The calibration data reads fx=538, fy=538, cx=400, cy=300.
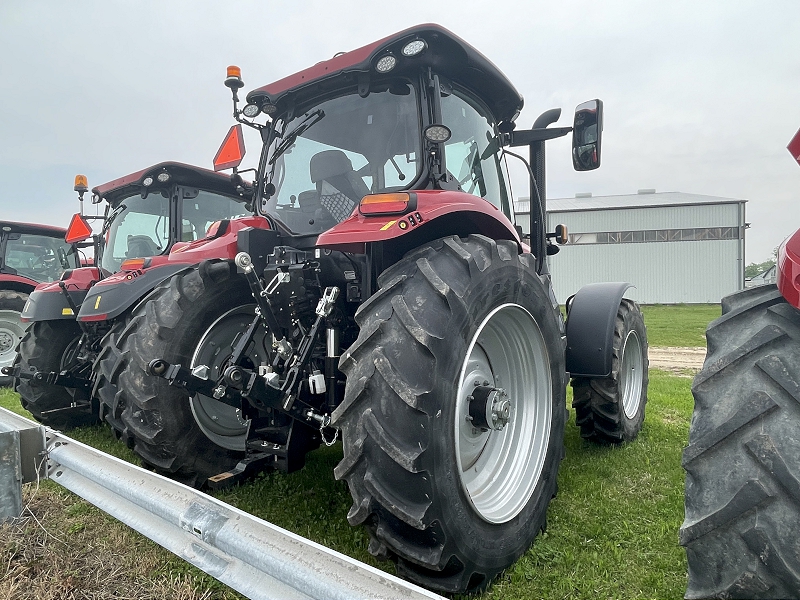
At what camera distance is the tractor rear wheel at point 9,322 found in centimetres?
811

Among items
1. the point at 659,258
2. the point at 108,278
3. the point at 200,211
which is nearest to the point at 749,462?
the point at 108,278

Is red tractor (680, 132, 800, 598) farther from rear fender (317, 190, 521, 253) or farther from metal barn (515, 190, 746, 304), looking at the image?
metal barn (515, 190, 746, 304)

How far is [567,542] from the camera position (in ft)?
8.65

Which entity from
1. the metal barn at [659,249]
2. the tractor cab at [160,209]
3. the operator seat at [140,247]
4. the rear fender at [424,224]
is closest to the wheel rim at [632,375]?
the rear fender at [424,224]

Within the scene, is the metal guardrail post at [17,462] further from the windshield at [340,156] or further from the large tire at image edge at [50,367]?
the large tire at image edge at [50,367]

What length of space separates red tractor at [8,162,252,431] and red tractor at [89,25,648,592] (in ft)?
1.12

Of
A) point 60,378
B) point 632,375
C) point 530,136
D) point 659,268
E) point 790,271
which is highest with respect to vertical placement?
point 530,136

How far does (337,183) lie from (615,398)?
254 cm

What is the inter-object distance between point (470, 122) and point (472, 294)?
4.73ft

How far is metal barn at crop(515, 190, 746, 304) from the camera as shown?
95.1 feet

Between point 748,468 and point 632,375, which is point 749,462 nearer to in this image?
point 748,468

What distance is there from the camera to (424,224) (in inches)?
95.9

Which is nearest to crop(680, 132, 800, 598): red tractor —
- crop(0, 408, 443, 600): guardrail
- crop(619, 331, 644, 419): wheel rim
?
crop(0, 408, 443, 600): guardrail

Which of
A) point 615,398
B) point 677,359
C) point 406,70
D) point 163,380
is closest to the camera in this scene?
point 406,70
